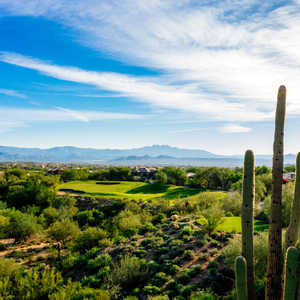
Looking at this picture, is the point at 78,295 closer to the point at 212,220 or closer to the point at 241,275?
the point at 241,275

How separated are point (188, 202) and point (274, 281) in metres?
28.4

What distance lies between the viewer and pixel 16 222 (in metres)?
27.4

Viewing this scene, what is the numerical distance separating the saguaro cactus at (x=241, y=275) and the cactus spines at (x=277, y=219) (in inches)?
42.8

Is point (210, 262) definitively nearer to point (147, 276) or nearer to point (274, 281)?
point (147, 276)

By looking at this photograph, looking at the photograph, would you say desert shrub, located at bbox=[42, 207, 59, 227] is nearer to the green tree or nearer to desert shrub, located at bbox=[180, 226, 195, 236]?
desert shrub, located at bbox=[180, 226, 195, 236]

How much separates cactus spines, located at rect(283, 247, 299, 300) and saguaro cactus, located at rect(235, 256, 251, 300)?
1.04 meters

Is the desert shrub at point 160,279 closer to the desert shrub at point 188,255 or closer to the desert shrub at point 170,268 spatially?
the desert shrub at point 170,268

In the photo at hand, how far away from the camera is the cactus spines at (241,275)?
670 centimetres

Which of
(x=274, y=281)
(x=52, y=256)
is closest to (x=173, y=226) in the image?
(x=52, y=256)

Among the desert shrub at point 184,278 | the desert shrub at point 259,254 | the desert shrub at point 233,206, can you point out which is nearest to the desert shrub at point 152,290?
the desert shrub at point 184,278

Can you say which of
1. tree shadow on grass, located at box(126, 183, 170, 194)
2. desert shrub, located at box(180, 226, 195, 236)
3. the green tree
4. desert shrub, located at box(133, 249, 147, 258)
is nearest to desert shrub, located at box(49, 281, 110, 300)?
desert shrub, located at box(133, 249, 147, 258)

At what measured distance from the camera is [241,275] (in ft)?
22.2

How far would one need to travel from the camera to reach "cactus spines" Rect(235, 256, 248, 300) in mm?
6699

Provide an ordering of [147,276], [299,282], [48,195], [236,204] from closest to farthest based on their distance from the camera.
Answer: [299,282] < [147,276] < [236,204] < [48,195]
